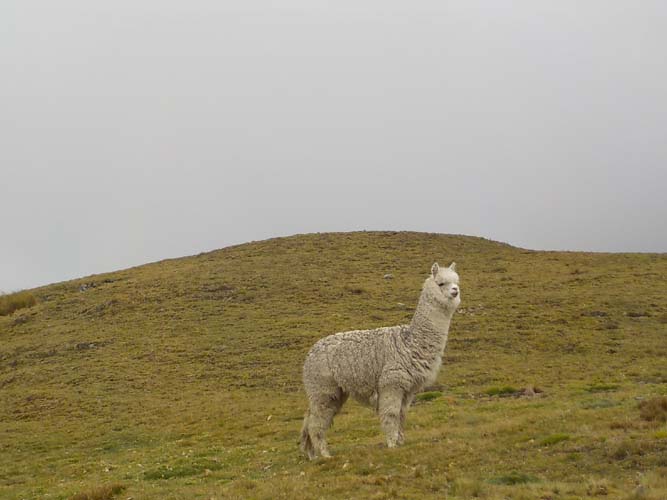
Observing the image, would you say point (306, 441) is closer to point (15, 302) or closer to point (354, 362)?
point (354, 362)

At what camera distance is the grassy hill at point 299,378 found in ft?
44.1

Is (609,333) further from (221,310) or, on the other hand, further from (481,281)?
(221,310)

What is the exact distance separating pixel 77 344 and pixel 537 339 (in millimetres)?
25910

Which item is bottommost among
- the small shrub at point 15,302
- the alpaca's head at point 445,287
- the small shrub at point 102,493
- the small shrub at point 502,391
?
the small shrub at point 502,391

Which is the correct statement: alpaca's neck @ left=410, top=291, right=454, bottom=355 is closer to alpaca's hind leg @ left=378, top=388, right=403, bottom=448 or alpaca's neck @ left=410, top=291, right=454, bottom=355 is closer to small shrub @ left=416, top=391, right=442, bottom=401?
alpaca's hind leg @ left=378, top=388, right=403, bottom=448

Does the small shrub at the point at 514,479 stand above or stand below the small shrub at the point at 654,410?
below

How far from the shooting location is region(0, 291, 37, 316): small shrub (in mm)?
57656

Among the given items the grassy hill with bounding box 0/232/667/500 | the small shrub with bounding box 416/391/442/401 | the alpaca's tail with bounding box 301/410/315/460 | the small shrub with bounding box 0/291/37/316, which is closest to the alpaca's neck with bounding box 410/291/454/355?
the grassy hill with bounding box 0/232/667/500

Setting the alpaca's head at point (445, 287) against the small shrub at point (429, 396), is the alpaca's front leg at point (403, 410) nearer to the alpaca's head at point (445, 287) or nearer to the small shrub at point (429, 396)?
the alpaca's head at point (445, 287)

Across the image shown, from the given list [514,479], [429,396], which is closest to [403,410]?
[514,479]

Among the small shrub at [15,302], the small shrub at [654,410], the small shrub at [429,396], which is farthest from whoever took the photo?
the small shrub at [15,302]

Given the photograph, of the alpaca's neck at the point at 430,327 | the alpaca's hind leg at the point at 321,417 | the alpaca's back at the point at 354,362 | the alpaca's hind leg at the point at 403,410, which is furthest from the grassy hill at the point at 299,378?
the alpaca's neck at the point at 430,327

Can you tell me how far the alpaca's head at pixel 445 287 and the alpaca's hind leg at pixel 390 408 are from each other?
84.1 inches

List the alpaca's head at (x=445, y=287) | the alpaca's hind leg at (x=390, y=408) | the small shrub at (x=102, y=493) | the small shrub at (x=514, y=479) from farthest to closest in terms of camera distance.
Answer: the small shrub at (x=102, y=493) < the alpaca's head at (x=445, y=287) < the alpaca's hind leg at (x=390, y=408) < the small shrub at (x=514, y=479)
